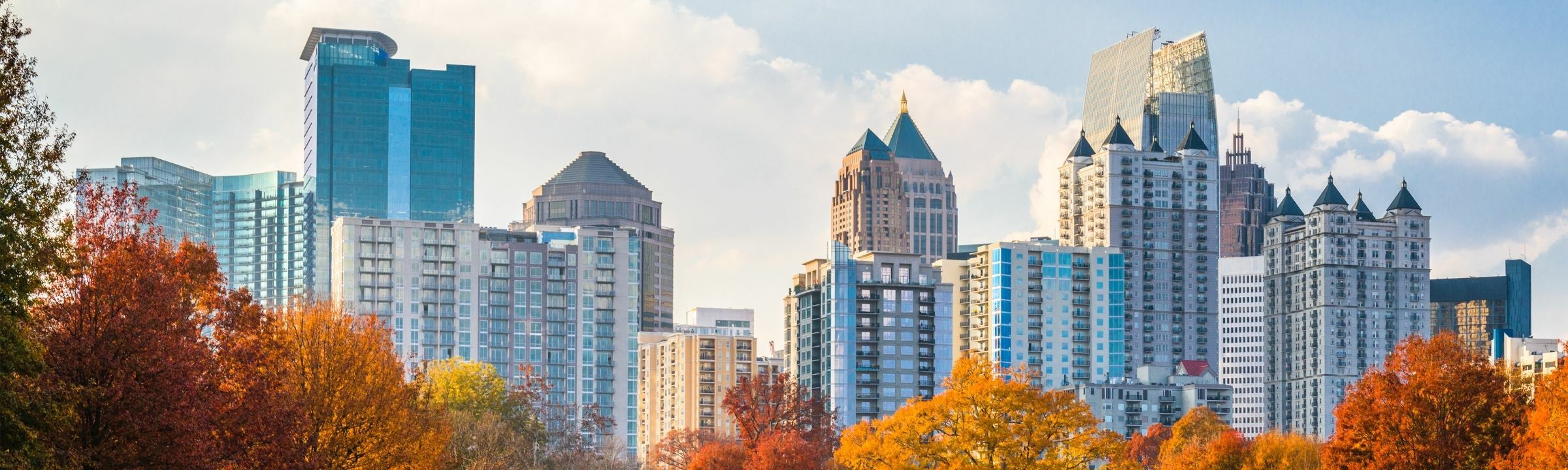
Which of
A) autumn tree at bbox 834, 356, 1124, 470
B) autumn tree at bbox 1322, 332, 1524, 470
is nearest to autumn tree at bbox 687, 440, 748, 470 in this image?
autumn tree at bbox 834, 356, 1124, 470

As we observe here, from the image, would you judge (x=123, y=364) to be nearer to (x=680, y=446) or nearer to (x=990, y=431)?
(x=990, y=431)

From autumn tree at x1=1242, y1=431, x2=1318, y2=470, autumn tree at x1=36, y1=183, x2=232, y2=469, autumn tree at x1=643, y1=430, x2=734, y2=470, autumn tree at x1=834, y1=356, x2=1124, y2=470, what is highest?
autumn tree at x1=36, y1=183, x2=232, y2=469

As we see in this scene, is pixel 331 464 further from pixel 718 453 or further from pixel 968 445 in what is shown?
pixel 718 453

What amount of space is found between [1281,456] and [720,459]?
4046cm

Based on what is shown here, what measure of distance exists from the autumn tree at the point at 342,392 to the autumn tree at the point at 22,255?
796 inches

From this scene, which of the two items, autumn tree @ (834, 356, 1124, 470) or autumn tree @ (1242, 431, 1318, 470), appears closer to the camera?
autumn tree @ (834, 356, 1124, 470)

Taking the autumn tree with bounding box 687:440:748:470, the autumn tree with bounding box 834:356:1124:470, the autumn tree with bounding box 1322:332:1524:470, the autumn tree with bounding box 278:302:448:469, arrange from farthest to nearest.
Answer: the autumn tree with bounding box 687:440:748:470
the autumn tree with bounding box 1322:332:1524:470
the autumn tree with bounding box 834:356:1124:470
the autumn tree with bounding box 278:302:448:469

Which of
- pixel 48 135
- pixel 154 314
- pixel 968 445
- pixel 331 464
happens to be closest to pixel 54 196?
pixel 48 135

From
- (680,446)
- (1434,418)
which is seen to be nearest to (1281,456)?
(1434,418)

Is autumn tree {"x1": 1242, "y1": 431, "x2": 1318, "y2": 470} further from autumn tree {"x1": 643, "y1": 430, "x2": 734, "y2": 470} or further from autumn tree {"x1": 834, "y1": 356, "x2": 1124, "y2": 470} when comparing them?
autumn tree {"x1": 834, "y1": 356, "x2": 1124, "y2": 470}

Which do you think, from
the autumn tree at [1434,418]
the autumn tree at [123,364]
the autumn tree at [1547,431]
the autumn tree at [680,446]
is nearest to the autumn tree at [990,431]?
the autumn tree at [1434,418]

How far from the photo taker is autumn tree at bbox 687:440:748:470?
135625mm

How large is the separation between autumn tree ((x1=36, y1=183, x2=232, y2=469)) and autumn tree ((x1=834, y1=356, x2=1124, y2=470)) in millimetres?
36819

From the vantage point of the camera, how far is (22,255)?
44844mm
